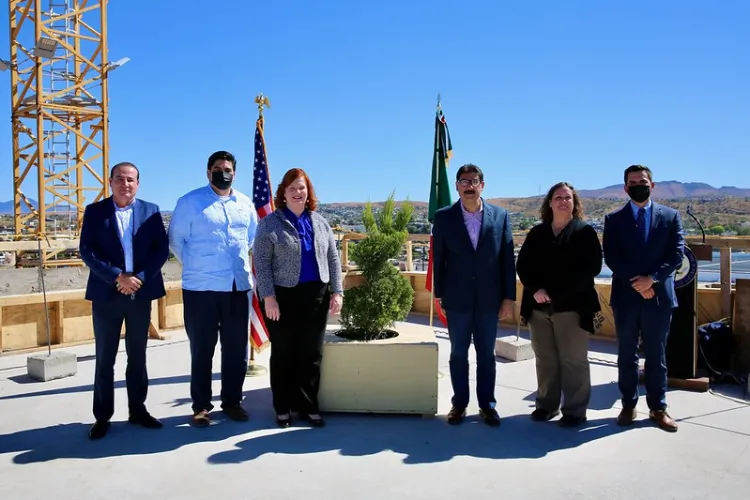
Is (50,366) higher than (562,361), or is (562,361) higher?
(562,361)

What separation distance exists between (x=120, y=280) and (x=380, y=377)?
5.93 ft

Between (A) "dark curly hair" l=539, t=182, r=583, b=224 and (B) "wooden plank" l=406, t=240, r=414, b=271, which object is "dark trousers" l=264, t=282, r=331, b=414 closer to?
(A) "dark curly hair" l=539, t=182, r=583, b=224

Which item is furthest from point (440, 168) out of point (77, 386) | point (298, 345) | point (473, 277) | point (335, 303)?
point (77, 386)

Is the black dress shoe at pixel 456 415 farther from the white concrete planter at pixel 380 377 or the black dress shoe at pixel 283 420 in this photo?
the black dress shoe at pixel 283 420

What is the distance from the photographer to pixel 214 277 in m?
3.63

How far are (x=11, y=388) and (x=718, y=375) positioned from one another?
595 cm

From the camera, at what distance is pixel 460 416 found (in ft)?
12.1

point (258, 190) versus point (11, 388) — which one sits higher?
point (258, 190)

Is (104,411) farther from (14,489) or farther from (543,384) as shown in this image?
(543,384)

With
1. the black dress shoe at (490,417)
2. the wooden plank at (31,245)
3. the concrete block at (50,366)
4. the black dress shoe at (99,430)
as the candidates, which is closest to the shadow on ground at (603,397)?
the black dress shoe at (490,417)

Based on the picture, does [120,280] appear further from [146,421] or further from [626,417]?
[626,417]

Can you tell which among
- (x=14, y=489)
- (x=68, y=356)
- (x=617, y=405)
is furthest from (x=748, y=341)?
(x=68, y=356)

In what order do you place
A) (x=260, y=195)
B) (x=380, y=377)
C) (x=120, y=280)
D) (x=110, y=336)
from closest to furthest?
(x=120, y=280) < (x=110, y=336) < (x=380, y=377) < (x=260, y=195)

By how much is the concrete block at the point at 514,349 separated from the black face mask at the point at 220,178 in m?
3.35
